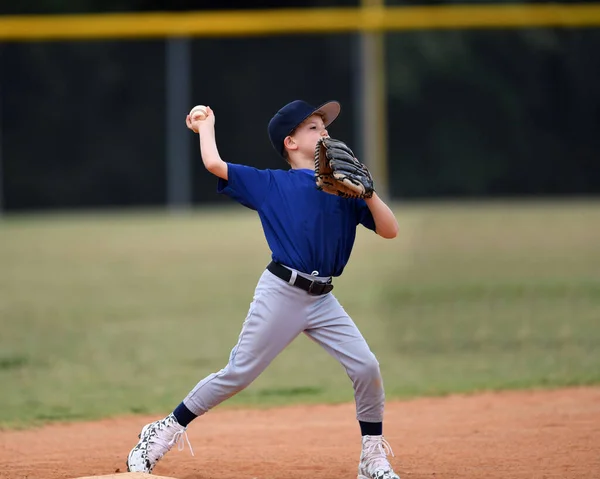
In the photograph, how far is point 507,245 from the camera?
12680mm

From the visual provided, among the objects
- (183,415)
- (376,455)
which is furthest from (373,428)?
(183,415)

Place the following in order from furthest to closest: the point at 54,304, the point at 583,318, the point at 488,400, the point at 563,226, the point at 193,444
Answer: the point at 563,226 < the point at 54,304 < the point at 583,318 < the point at 488,400 < the point at 193,444

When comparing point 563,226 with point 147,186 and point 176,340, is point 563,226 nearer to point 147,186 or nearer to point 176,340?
point 147,186

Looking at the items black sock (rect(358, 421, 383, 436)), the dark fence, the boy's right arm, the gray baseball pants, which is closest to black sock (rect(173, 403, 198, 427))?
the gray baseball pants

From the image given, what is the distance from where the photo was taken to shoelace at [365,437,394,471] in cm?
432

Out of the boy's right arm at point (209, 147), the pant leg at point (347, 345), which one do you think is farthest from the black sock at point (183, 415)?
the boy's right arm at point (209, 147)

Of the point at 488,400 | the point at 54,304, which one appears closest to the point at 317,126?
the point at 488,400

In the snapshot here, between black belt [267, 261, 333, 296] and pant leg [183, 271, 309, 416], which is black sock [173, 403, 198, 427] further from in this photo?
black belt [267, 261, 333, 296]

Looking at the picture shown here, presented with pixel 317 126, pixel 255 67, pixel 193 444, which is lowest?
pixel 193 444

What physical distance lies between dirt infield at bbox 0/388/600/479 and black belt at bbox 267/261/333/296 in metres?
0.83

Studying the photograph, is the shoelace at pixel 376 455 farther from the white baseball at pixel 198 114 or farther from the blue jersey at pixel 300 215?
the white baseball at pixel 198 114

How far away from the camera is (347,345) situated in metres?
4.26

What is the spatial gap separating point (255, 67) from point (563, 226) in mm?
5072

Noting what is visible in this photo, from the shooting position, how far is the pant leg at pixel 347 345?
4.24m
